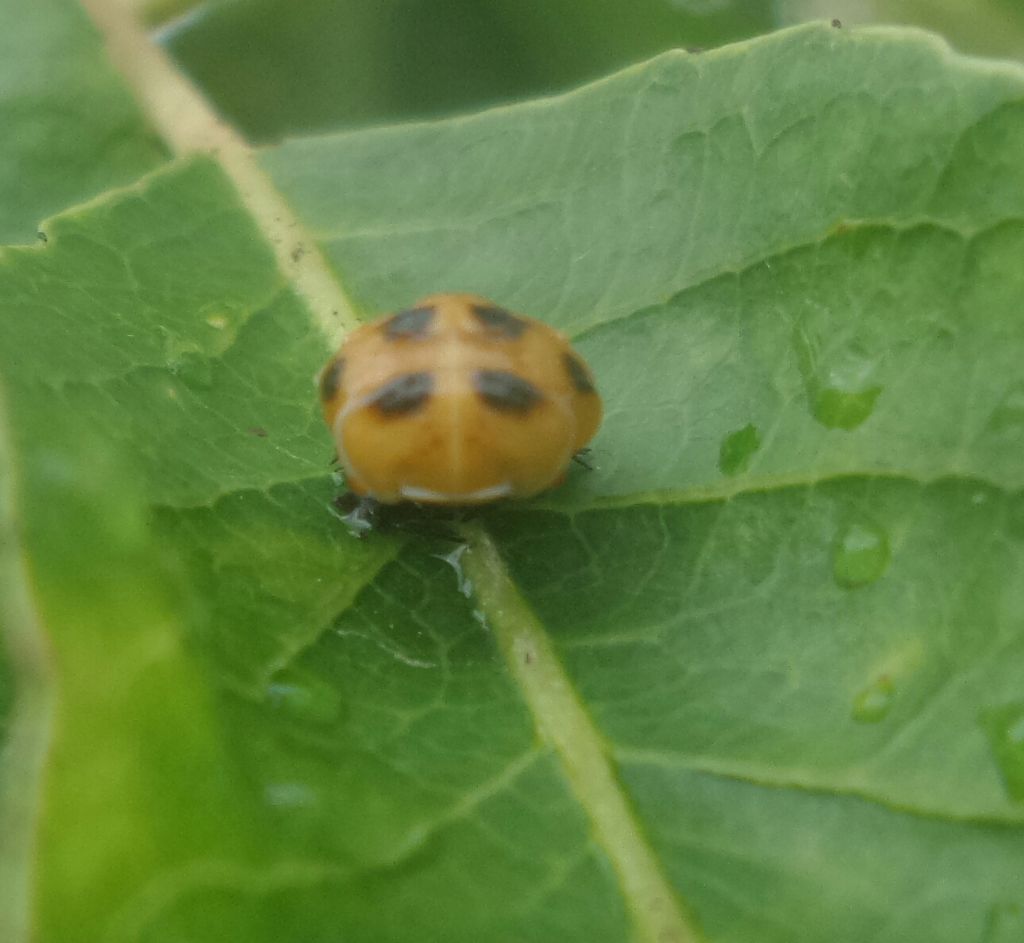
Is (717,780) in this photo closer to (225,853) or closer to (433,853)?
(433,853)

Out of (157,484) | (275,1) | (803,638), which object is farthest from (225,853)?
(275,1)

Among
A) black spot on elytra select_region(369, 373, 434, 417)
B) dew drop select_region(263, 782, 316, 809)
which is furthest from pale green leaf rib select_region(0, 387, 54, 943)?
black spot on elytra select_region(369, 373, 434, 417)

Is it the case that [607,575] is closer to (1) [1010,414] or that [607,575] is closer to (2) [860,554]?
(2) [860,554]

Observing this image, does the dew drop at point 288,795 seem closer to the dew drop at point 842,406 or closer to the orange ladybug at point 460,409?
the orange ladybug at point 460,409

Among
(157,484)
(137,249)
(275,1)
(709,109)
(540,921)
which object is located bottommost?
(540,921)

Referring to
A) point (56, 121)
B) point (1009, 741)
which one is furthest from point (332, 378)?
point (56, 121)

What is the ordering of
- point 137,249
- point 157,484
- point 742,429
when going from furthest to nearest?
point 137,249
point 742,429
point 157,484
